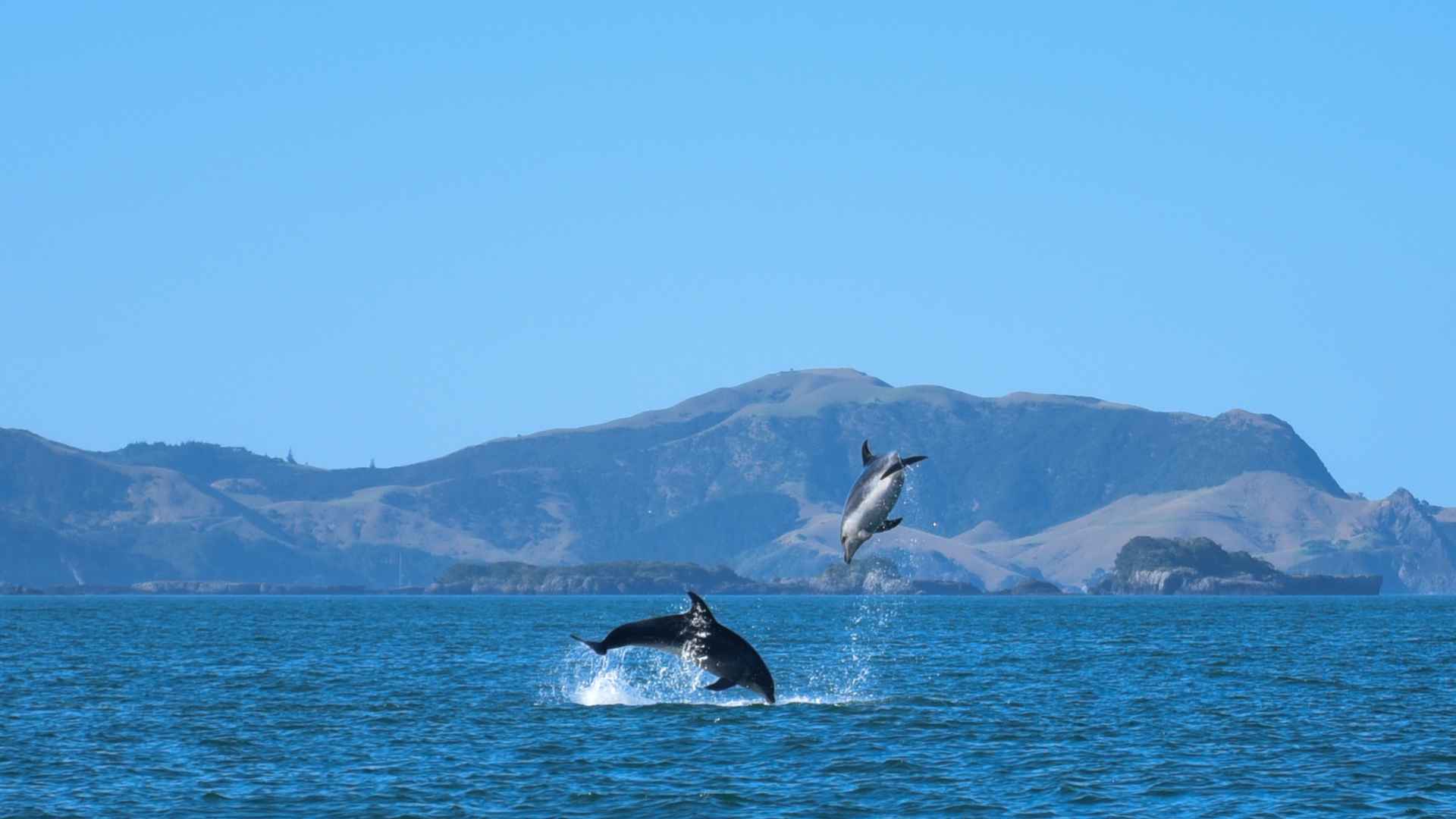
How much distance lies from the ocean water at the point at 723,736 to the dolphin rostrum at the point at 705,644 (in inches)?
104

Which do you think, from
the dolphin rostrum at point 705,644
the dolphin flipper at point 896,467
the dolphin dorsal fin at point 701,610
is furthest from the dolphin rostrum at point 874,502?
the dolphin rostrum at point 705,644

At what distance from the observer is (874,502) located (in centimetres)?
3334

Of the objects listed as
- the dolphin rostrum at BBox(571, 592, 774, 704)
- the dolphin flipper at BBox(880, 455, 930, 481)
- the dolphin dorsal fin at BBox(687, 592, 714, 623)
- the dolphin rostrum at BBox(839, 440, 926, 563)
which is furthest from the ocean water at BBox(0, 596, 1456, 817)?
the dolphin flipper at BBox(880, 455, 930, 481)

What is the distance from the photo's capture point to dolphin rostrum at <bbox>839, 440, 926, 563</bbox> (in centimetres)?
3325

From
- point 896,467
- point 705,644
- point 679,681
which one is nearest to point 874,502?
point 896,467

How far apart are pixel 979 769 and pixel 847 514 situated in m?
16.6

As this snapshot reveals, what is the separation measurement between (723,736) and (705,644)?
1157cm

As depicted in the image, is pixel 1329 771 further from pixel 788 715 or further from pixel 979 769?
pixel 788 715

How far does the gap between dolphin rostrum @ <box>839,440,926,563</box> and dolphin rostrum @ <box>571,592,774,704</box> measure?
10.5 metres

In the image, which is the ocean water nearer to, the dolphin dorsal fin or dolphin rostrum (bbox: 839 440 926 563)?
the dolphin dorsal fin

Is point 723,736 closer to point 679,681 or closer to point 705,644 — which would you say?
point 705,644

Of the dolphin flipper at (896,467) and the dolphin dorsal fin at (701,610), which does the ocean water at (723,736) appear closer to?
the dolphin dorsal fin at (701,610)

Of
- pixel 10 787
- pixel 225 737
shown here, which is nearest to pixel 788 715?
pixel 225 737

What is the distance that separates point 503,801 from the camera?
42656 millimetres
